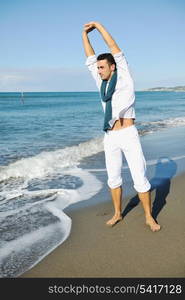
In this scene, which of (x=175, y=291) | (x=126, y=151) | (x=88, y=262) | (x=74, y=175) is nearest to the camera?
(x=175, y=291)

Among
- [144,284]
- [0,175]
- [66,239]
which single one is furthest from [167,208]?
[0,175]

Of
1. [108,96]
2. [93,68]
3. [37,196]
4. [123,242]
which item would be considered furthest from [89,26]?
[37,196]

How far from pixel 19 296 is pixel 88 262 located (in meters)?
0.79

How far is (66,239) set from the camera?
400cm

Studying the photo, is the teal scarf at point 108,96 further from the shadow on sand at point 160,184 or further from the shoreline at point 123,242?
the shadow on sand at point 160,184

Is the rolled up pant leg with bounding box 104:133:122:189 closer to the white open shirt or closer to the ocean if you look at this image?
the white open shirt

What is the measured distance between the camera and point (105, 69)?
380 centimetres

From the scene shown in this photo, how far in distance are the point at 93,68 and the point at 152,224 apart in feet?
6.83

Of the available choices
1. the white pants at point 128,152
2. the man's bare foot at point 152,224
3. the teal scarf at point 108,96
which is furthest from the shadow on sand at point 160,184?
the teal scarf at point 108,96

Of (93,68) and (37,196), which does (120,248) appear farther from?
(37,196)

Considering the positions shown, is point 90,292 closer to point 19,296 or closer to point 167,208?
point 19,296

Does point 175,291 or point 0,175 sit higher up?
point 175,291

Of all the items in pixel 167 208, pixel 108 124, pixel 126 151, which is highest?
pixel 108 124

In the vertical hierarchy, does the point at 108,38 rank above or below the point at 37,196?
above
